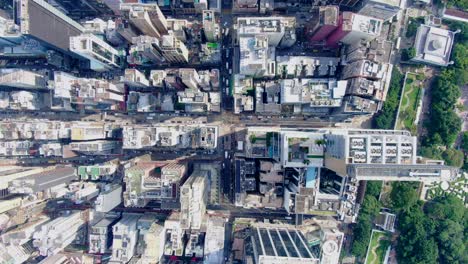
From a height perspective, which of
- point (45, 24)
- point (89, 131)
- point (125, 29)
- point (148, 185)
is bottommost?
point (148, 185)

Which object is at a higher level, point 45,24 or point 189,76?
point 45,24

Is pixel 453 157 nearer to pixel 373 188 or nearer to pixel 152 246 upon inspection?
pixel 373 188

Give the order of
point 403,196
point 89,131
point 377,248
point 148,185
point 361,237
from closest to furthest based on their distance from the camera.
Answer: point 148,185
point 89,131
point 403,196
point 361,237
point 377,248

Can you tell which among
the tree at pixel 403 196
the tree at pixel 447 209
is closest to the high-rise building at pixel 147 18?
the tree at pixel 403 196

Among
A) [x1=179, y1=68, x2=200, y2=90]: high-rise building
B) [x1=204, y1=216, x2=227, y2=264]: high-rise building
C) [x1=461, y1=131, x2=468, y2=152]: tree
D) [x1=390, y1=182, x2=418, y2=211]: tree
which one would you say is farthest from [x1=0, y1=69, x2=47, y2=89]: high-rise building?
[x1=461, y1=131, x2=468, y2=152]: tree

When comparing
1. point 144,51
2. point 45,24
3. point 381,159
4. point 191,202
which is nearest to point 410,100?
point 381,159

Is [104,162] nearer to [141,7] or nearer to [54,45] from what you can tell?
[54,45]

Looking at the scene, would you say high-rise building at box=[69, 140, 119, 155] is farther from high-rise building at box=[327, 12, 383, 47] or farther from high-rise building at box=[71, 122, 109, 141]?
high-rise building at box=[327, 12, 383, 47]
